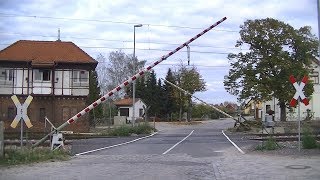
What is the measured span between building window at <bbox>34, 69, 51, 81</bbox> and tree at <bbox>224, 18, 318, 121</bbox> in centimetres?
2003

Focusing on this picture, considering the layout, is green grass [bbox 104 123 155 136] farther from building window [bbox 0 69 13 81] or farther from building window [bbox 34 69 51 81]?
building window [bbox 0 69 13 81]

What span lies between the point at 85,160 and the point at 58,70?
34081 millimetres

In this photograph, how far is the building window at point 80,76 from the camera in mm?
50906

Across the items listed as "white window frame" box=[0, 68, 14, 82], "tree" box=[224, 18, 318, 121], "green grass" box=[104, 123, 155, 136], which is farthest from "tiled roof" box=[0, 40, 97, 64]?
"tree" box=[224, 18, 318, 121]

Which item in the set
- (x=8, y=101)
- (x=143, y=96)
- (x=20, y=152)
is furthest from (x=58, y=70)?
(x=143, y=96)

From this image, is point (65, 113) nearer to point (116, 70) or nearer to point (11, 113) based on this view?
point (11, 113)

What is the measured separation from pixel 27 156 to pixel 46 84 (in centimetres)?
3371

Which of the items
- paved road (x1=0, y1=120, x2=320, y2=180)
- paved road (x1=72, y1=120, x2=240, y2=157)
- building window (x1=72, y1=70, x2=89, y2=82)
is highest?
building window (x1=72, y1=70, x2=89, y2=82)

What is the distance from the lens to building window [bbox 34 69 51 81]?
5016 cm

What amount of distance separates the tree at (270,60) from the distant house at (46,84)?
16.6 m

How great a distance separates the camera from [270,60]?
5150 cm

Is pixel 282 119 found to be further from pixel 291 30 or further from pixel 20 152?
pixel 20 152

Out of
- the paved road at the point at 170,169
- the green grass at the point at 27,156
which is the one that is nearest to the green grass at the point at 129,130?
the green grass at the point at 27,156

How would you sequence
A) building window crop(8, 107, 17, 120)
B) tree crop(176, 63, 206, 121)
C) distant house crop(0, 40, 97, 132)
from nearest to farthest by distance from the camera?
building window crop(8, 107, 17, 120), distant house crop(0, 40, 97, 132), tree crop(176, 63, 206, 121)
